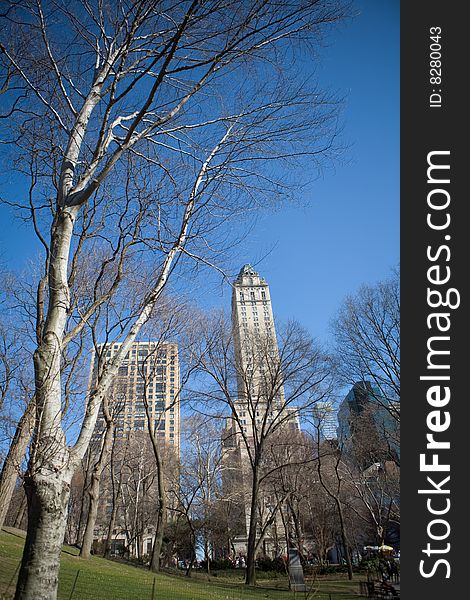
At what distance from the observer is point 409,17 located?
4273 millimetres

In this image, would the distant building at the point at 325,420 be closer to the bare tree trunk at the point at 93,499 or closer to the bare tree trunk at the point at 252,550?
the bare tree trunk at the point at 252,550

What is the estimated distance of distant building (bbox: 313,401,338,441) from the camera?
21297 millimetres

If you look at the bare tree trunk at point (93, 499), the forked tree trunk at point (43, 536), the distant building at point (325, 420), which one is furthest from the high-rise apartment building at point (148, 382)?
the forked tree trunk at point (43, 536)

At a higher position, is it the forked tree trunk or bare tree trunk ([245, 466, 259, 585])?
the forked tree trunk

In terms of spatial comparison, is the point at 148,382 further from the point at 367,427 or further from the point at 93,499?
the point at 367,427

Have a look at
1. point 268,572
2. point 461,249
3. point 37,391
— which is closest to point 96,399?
point 37,391

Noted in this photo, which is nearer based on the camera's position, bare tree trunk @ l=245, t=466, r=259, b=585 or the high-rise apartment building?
bare tree trunk @ l=245, t=466, r=259, b=585

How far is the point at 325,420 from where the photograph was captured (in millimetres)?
23422

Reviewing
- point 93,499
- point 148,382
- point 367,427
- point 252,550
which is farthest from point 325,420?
point 93,499

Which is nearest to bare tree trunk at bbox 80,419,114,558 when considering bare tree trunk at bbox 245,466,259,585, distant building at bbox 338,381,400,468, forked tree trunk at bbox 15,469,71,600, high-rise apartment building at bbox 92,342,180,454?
high-rise apartment building at bbox 92,342,180,454

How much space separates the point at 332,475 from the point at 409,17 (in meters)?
30.3

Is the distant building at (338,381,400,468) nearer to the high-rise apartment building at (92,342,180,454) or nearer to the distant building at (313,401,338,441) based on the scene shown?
the distant building at (313,401,338,441)

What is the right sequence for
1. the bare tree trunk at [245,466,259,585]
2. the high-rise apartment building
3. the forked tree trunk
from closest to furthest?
the forked tree trunk, the bare tree trunk at [245,466,259,585], the high-rise apartment building

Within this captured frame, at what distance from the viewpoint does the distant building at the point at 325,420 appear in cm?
2130
